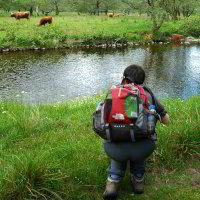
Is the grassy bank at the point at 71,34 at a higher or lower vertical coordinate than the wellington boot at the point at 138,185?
lower

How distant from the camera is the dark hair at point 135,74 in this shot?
430cm

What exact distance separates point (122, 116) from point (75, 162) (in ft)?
4.81

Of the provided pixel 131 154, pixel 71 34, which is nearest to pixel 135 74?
pixel 131 154

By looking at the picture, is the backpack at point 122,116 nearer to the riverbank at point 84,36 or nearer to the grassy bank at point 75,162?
the grassy bank at point 75,162

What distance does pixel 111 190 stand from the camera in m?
4.23

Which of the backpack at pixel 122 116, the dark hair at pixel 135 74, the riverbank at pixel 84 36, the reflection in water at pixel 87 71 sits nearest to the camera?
the backpack at pixel 122 116

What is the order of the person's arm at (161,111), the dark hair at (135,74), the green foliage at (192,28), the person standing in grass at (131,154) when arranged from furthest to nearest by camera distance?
1. the green foliage at (192,28)
2. the person's arm at (161,111)
3. the dark hair at (135,74)
4. the person standing in grass at (131,154)

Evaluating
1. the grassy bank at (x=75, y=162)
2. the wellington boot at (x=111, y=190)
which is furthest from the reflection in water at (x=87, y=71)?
the wellington boot at (x=111, y=190)

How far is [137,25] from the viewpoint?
3988 cm

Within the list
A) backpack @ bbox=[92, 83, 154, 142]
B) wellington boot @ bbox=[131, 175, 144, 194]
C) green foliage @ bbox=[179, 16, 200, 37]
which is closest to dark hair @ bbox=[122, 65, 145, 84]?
backpack @ bbox=[92, 83, 154, 142]

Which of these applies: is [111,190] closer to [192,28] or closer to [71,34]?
[71,34]

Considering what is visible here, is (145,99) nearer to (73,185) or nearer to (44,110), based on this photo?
(73,185)

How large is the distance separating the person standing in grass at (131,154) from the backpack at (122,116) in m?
0.19

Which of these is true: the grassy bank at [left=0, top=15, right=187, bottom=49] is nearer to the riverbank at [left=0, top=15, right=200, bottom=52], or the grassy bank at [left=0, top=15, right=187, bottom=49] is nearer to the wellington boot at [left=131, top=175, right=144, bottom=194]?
the riverbank at [left=0, top=15, right=200, bottom=52]
